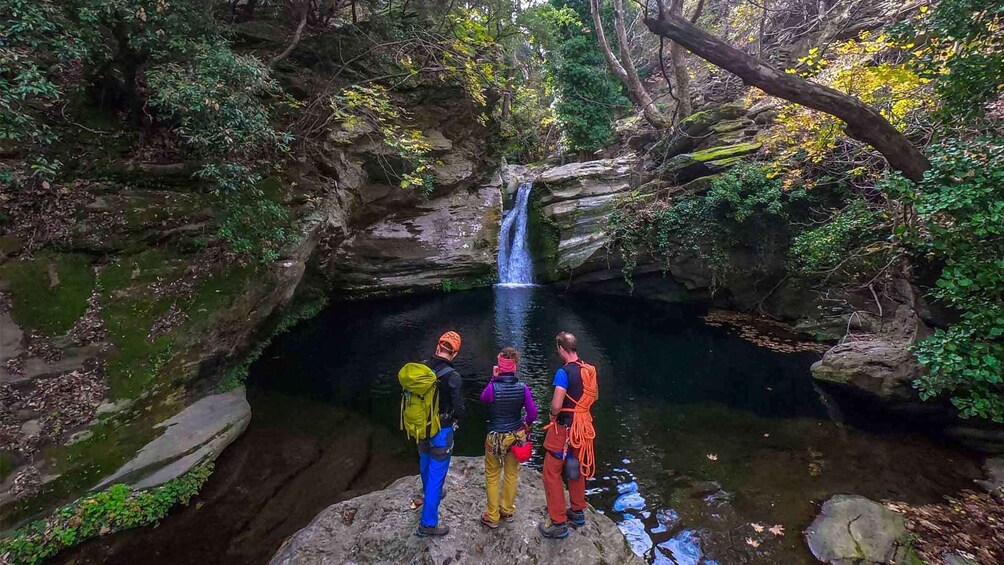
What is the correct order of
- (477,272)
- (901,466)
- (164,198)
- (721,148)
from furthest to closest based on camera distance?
(477,272), (721,148), (164,198), (901,466)

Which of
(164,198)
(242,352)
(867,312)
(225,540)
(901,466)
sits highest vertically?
(164,198)

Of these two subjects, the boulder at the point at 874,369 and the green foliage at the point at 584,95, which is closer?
the boulder at the point at 874,369

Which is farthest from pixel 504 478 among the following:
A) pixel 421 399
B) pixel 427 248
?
pixel 427 248

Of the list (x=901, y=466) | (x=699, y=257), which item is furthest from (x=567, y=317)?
(x=901, y=466)

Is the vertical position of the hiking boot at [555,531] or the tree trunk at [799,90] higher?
the tree trunk at [799,90]

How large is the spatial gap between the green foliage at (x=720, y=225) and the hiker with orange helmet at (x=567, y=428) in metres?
11.9

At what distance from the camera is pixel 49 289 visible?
588 cm

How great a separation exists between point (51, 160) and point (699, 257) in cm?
1699

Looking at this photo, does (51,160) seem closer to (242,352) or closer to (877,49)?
(242,352)

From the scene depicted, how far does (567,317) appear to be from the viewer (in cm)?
1569

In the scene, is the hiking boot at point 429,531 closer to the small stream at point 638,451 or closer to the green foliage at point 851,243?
the small stream at point 638,451

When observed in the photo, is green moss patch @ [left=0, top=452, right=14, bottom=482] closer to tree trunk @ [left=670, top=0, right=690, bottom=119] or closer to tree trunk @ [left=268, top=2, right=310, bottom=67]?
tree trunk @ [left=268, top=2, right=310, bottom=67]

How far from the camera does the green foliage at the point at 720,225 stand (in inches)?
525

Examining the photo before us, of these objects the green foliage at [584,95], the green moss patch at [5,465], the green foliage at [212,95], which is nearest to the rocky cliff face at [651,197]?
the green foliage at [584,95]
